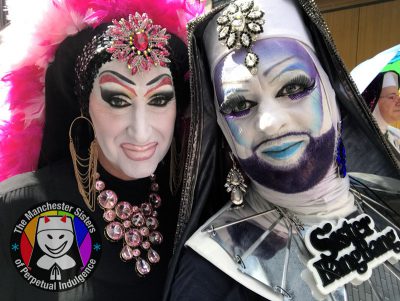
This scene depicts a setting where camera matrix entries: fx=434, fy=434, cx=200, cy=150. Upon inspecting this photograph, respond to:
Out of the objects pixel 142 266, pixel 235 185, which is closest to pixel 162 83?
pixel 235 185

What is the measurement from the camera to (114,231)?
5.21ft

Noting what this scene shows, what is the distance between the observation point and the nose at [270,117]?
50.0 inches

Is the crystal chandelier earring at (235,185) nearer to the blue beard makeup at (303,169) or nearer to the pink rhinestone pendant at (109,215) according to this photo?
the blue beard makeup at (303,169)

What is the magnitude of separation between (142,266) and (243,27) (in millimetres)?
898

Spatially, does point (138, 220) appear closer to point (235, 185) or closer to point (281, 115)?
point (235, 185)

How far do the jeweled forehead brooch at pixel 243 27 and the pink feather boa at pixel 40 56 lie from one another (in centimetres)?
31

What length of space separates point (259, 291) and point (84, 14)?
111 centimetres

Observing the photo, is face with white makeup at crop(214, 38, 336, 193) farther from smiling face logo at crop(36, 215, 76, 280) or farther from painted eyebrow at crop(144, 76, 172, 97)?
smiling face logo at crop(36, 215, 76, 280)

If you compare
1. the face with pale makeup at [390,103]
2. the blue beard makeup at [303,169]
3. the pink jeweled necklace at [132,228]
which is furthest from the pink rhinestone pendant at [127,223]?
the face with pale makeup at [390,103]

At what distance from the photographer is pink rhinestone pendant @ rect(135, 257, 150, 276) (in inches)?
61.3

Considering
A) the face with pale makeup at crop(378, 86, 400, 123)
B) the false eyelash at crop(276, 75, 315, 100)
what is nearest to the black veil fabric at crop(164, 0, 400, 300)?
the false eyelash at crop(276, 75, 315, 100)

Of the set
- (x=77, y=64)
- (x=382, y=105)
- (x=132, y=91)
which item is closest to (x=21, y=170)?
(x=77, y=64)

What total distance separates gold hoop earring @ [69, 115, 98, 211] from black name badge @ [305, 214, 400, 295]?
79 centimetres

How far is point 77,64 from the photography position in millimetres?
1584
